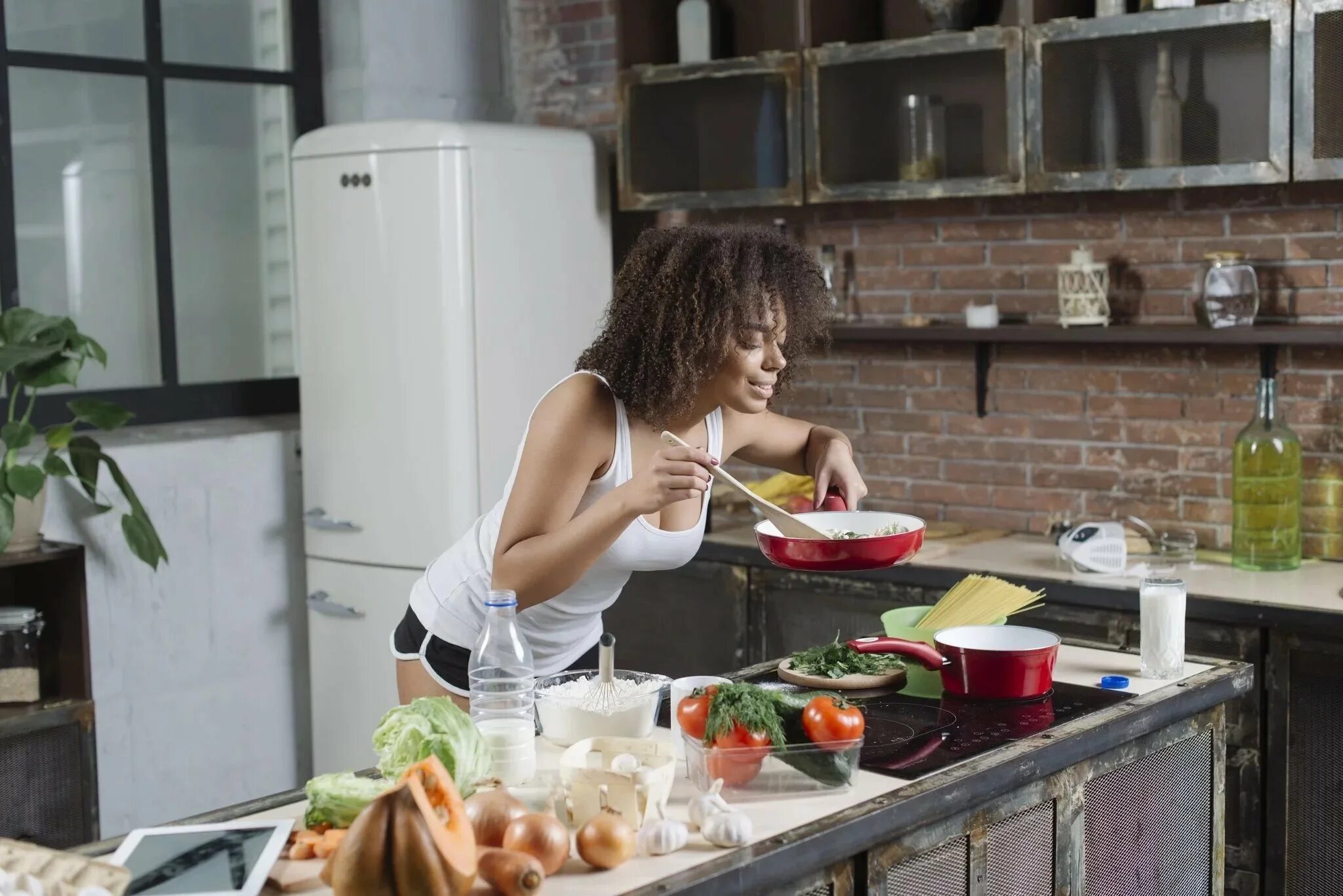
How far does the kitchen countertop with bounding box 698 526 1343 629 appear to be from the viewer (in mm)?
3340

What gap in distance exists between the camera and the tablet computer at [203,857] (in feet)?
5.66

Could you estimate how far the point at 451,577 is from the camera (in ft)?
9.14

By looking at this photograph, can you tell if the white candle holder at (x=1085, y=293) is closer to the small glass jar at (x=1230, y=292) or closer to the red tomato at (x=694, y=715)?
the small glass jar at (x=1230, y=292)

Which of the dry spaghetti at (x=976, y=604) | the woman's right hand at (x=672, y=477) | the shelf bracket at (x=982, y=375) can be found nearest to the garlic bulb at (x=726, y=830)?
the woman's right hand at (x=672, y=477)

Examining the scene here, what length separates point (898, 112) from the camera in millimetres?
4117

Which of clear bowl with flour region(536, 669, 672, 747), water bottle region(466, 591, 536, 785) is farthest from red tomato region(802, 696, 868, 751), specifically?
water bottle region(466, 591, 536, 785)

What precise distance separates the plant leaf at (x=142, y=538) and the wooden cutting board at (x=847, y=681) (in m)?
2.08

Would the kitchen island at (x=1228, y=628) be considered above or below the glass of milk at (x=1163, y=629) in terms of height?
below

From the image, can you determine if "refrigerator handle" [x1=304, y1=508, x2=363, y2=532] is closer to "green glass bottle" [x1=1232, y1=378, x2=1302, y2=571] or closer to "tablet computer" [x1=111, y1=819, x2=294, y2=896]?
"green glass bottle" [x1=1232, y1=378, x2=1302, y2=571]

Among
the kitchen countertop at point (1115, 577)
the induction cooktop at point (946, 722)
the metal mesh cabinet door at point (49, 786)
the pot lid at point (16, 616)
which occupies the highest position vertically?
the induction cooktop at point (946, 722)

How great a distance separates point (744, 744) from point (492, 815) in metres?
0.35

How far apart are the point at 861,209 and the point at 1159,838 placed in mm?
2411

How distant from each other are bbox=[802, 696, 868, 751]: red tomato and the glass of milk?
2.41 feet

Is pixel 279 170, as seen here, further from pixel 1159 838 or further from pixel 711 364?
pixel 1159 838
